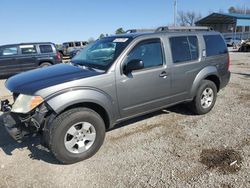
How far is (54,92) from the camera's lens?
317cm

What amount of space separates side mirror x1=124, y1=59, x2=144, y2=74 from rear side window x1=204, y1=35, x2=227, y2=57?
2102mm

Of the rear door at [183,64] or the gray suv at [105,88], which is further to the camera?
the rear door at [183,64]

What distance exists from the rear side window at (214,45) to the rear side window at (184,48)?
39cm

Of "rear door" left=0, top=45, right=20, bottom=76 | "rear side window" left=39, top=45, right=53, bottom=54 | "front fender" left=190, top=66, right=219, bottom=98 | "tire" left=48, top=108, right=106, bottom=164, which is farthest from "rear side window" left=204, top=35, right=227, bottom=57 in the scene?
"rear door" left=0, top=45, right=20, bottom=76

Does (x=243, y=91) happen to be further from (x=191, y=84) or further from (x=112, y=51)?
(x=112, y=51)

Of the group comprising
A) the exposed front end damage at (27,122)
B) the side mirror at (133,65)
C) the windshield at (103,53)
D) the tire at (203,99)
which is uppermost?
the windshield at (103,53)

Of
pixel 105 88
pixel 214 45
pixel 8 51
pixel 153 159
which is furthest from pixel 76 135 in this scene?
pixel 8 51

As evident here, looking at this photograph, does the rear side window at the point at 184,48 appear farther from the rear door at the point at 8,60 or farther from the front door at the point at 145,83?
the rear door at the point at 8,60

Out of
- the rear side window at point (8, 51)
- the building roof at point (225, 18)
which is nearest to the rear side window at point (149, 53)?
the rear side window at point (8, 51)

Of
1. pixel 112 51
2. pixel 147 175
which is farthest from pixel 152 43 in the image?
pixel 147 175

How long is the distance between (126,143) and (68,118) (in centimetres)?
123

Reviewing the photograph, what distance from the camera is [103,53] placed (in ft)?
14.0

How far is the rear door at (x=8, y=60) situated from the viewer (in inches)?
465

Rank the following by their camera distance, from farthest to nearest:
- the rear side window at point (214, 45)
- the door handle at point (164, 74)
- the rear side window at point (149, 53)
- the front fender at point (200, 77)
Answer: the rear side window at point (214, 45)
the front fender at point (200, 77)
the door handle at point (164, 74)
the rear side window at point (149, 53)
